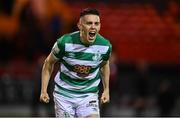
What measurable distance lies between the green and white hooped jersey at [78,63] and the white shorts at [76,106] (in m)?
0.06

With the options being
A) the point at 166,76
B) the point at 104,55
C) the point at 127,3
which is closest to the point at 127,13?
the point at 127,3

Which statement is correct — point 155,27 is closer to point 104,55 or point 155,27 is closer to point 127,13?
point 127,13

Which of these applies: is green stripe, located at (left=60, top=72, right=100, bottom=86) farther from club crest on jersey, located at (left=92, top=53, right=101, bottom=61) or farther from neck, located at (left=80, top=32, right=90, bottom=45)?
neck, located at (left=80, top=32, right=90, bottom=45)

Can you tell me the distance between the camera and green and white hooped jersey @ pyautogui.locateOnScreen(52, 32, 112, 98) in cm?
966

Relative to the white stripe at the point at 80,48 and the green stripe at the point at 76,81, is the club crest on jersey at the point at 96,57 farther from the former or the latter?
the green stripe at the point at 76,81

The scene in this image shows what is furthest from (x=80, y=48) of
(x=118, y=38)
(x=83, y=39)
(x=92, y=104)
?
(x=118, y=38)

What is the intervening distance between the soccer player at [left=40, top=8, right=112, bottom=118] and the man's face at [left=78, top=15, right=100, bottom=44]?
19 millimetres

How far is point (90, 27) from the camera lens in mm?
9469

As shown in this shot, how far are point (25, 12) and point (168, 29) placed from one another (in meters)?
3.59

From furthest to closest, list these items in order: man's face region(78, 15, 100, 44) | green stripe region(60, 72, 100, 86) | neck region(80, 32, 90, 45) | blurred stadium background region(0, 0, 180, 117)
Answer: blurred stadium background region(0, 0, 180, 117)
green stripe region(60, 72, 100, 86)
neck region(80, 32, 90, 45)
man's face region(78, 15, 100, 44)

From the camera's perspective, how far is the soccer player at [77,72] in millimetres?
9656

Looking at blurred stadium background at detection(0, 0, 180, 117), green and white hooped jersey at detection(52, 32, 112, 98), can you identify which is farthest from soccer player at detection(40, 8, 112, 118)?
blurred stadium background at detection(0, 0, 180, 117)

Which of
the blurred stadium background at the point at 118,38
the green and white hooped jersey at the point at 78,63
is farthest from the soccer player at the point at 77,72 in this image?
the blurred stadium background at the point at 118,38

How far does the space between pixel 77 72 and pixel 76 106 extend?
0.43m
